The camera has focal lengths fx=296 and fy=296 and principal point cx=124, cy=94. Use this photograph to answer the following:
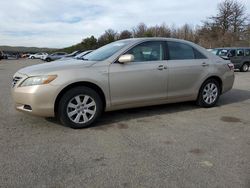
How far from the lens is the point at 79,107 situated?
200 inches

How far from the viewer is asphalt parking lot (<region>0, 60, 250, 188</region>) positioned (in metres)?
3.24

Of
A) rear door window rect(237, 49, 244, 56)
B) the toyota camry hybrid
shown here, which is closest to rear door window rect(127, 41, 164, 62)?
the toyota camry hybrid

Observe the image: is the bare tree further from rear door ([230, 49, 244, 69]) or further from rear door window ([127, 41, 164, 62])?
rear door window ([127, 41, 164, 62])

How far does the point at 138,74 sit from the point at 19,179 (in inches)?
118

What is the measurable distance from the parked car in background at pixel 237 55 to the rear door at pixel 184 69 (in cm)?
1286

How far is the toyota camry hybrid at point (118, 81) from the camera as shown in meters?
4.87

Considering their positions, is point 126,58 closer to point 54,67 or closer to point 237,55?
point 54,67

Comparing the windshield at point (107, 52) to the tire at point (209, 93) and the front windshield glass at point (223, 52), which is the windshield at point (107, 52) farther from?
the front windshield glass at point (223, 52)

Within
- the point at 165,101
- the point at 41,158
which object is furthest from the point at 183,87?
the point at 41,158

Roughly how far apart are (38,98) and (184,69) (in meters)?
3.03

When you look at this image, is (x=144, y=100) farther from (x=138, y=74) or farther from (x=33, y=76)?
(x=33, y=76)

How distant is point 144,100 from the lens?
18.7ft

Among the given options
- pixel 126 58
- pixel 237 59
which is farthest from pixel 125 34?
pixel 126 58

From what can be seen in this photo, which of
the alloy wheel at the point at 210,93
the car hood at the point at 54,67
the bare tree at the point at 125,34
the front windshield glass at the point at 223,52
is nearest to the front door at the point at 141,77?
the car hood at the point at 54,67
